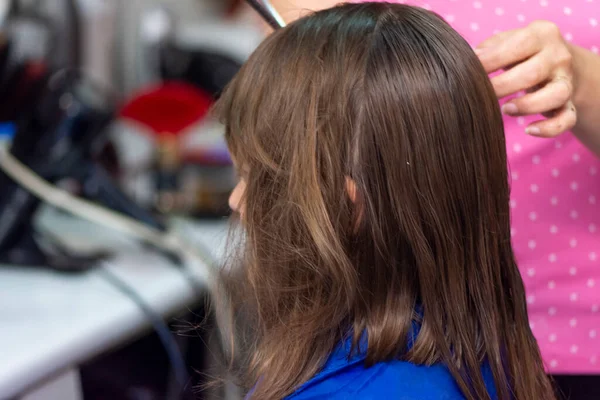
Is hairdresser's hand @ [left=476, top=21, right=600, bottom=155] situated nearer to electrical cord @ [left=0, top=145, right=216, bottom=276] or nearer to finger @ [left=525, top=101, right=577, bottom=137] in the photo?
finger @ [left=525, top=101, right=577, bottom=137]

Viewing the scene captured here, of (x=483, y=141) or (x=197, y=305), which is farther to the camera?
(x=197, y=305)

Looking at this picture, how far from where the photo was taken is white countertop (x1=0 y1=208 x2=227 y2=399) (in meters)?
0.73

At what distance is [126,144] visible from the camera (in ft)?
4.61

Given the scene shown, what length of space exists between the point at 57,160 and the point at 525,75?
26.8 inches

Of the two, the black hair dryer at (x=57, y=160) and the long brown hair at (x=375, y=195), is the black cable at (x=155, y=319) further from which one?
the long brown hair at (x=375, y=195)

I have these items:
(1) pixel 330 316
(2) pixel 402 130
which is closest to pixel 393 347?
(1) pixel 330 316

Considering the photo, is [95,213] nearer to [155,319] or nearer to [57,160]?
[57,160]

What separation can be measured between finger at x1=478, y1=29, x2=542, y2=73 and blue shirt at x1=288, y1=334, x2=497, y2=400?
0.23 m

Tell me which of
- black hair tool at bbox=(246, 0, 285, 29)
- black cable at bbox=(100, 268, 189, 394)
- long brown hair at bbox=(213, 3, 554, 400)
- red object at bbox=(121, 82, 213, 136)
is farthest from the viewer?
red object at bbox=(121, 82, 213, 136)

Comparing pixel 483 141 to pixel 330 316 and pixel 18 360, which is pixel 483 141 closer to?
pixel 330 316

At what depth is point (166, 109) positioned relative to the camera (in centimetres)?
122

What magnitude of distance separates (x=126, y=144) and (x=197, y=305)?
1.67 ft

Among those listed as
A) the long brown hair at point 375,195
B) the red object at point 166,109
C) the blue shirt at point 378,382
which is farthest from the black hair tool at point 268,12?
the red object at point 166,109

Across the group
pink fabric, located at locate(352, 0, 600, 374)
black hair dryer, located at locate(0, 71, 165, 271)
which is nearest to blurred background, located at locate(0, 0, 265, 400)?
black hair dryer, located at locate(0, 71, 165, 271)
